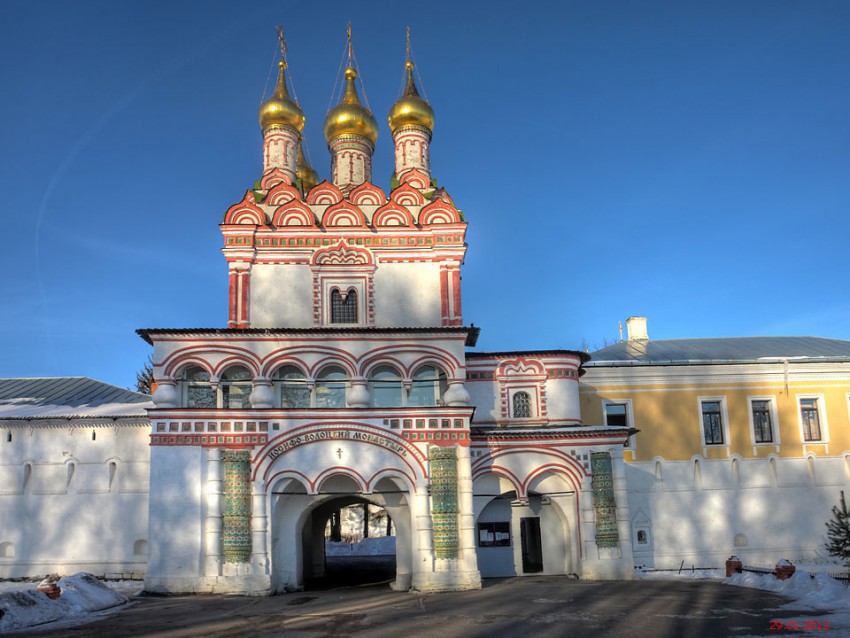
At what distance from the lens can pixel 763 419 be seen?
2150 centimetres

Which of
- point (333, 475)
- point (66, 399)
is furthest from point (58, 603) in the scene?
point (66, 399)

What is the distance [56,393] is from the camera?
21219 millimetres

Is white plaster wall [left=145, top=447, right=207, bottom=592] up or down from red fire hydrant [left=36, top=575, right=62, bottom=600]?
up

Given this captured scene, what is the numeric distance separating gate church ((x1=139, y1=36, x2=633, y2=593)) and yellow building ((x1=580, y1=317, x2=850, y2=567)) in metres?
3.28

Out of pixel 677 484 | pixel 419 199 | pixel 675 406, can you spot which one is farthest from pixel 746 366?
pixel 419 199

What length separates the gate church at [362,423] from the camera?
15492 millimetres

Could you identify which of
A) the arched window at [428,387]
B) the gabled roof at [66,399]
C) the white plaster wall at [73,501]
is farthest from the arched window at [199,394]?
the arched window at [428,387]

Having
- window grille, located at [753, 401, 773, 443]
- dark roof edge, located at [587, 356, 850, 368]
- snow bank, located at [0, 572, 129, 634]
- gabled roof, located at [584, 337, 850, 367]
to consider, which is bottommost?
snow bank, located at [0, 572, 129, 634]

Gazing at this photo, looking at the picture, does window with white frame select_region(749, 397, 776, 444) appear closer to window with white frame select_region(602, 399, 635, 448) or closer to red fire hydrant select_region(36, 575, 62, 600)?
window with white frame select_region(602, 399, 635, 448)

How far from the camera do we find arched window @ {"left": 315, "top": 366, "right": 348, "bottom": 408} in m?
16.7

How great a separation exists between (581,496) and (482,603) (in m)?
4.36

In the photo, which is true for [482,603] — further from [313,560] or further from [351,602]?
[313,560]

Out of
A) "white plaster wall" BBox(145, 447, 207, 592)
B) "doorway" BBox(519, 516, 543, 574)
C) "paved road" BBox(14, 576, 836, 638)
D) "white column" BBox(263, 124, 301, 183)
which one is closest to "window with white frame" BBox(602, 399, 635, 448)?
"doorway" BBox(519, 516, 543, 574)

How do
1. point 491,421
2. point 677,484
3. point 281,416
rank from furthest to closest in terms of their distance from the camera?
point 677,484
point 491,421
point 281,416
